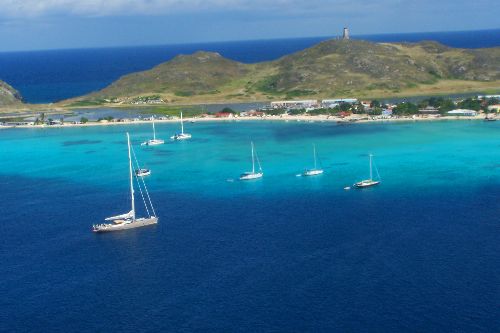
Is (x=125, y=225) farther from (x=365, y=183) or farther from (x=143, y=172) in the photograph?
(x=365, y=183)

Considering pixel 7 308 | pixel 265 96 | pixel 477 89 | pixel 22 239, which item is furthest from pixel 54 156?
pixel 477 89

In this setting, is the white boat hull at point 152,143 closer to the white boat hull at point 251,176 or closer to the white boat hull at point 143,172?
the white boat hull at point 143,172

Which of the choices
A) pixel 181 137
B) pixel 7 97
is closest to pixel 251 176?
pixel 181 137

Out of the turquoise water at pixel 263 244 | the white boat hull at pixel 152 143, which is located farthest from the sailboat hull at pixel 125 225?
the white boat hull at pixel 152 143

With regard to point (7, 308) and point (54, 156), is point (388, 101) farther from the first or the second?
point (7, 308)

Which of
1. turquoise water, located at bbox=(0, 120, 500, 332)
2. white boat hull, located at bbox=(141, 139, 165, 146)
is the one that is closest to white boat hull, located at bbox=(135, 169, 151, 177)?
turquoise water, located at bbox=(0, 120, 500, 332)

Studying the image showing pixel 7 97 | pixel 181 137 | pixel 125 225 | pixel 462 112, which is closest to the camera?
pixel 125 225
